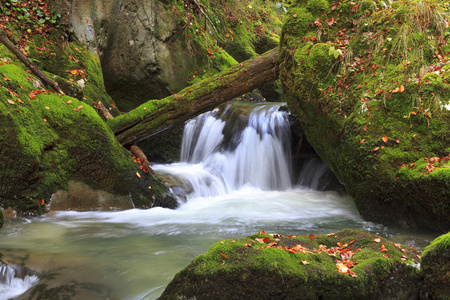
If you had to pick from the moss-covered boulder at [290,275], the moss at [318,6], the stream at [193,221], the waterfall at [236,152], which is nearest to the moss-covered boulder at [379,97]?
the moss at [318,6]

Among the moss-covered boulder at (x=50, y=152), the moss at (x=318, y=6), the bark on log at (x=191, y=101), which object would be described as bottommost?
the moss-covered boulder at (x=50, y=152)

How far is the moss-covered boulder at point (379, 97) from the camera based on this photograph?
14.5 ft

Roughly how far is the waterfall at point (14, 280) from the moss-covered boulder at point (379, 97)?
13.8 feet

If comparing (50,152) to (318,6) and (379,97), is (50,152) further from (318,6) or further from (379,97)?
(318,6)

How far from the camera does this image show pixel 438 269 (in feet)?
8.07

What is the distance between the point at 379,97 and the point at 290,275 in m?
3.67

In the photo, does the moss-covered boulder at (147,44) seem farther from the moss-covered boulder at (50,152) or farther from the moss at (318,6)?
the moss at (318,6)

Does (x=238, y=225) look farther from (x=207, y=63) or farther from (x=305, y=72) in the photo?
(x=207, y=63)

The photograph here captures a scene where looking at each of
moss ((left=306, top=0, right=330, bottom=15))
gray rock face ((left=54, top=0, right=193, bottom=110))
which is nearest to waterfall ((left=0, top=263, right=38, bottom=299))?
moss ((left=306, top=0, right=330, bottom=15))

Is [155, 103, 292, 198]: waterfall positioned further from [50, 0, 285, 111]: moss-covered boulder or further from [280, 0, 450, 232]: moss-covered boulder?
[280, 0, 450, 232]: moss-covered boulder

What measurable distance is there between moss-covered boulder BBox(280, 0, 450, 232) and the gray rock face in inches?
174

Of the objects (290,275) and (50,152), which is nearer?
(290,275)

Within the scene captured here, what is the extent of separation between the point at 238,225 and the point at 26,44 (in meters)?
5.49

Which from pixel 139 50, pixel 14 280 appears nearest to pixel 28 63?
pixel 139 50
